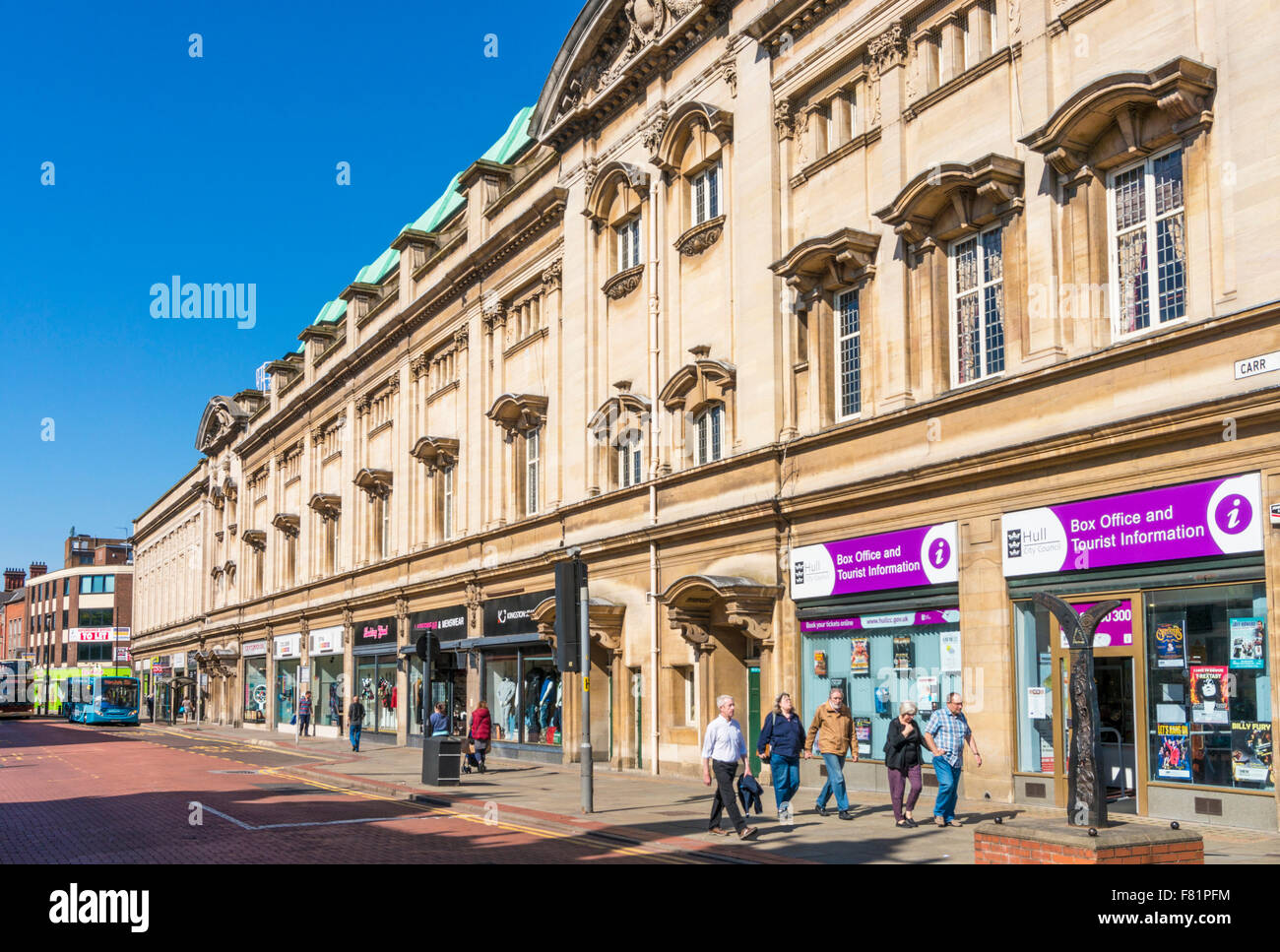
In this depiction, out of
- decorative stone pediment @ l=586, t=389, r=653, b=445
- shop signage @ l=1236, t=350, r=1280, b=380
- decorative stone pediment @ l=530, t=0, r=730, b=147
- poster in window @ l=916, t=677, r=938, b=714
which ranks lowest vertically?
poster in window @ l=916, t=677, r=938, b=714

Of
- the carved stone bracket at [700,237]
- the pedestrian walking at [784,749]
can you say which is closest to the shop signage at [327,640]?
the carved stone bracket at [700,237]

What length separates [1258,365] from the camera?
46.8 feet

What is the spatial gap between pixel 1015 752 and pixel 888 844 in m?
3.81

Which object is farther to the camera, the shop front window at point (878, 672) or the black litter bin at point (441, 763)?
the black litter bin at point (441, 763)

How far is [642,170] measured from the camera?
92.4 ft

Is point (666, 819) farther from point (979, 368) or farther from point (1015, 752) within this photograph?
point (979, 368)

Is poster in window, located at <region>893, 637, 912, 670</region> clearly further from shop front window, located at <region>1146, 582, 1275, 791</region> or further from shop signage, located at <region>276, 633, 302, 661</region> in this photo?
shop signage, located at <region>276, 633, 302, 661</region>

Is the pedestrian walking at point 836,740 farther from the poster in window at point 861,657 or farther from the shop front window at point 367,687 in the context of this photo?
the shop front window at point 367,687

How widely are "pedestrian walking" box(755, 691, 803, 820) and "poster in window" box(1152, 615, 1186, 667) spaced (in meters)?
4.60

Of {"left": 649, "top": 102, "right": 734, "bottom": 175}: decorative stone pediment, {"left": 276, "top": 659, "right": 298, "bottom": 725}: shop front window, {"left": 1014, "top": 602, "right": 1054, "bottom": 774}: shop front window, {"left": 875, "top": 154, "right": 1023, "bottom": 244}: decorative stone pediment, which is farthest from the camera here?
{"left": 276, "top": 659, "right": 298, "bottom": 725}: shop front window

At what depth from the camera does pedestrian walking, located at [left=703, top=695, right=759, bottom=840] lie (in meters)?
15.2

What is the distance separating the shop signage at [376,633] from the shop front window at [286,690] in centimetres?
973

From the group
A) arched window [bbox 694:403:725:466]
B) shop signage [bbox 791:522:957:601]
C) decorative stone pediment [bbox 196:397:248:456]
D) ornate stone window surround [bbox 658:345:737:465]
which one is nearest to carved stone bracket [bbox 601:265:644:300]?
ornate stone window surround [bbox 658:345:737:465]

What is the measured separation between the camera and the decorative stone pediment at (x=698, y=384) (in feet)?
80.7
